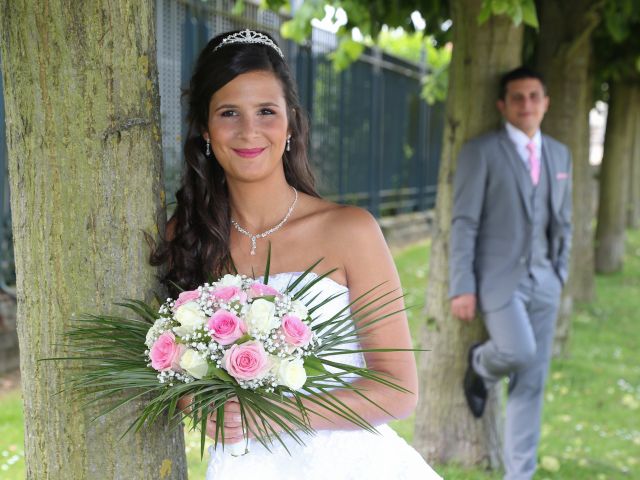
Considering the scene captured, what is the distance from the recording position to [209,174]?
10.3ft

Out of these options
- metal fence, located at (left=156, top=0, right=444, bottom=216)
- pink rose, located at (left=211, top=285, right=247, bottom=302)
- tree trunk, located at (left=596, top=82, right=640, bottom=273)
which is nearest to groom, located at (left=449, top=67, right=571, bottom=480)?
pink rose, located at (left=211, top=285, right=247, bottom=302)

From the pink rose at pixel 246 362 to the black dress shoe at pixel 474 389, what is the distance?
135 inches

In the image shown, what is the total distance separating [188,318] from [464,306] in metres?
3.28

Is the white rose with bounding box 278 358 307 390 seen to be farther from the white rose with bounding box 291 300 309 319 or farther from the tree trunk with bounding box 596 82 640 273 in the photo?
the tree trunk with bounding box 596 82 640 273

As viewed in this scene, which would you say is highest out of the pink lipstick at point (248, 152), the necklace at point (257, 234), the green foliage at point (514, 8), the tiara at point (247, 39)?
the green foliage at point (514, 8)

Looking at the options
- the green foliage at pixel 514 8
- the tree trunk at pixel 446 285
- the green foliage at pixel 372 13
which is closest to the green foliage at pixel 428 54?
the green foliage at pixel 372 13

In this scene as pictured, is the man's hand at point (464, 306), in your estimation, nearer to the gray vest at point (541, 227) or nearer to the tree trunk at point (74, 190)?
the gray vest at point (541, 227)

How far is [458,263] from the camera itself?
17.4ft

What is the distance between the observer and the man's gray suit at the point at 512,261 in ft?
17.2

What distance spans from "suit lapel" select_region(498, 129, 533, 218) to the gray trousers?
0.46m

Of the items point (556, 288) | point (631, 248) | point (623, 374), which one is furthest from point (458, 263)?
point (631, 248)

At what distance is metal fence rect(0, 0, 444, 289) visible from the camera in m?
8.99

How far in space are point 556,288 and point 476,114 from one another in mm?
1170

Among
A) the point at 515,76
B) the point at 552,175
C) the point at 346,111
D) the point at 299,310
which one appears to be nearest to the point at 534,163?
the point at 552,175
